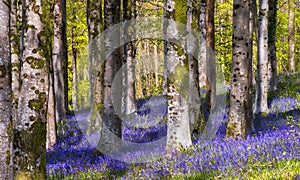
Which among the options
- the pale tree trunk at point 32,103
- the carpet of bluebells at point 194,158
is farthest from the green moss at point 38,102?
the carpet of bluebells at point 194,158

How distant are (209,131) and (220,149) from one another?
3.00 meters

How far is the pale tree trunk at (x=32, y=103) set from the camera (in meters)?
5.63

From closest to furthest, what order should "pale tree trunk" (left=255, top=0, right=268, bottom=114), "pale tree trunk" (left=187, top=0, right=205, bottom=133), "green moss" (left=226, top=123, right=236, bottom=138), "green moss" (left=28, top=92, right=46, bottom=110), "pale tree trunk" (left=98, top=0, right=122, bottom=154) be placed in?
"green moss" (left=28, top=92, right=46, bottom=110)
"green moss" (left=226, top=123, right=236, bottom=138)
"pale tree trunk" (left=98, top=0, right=122, bottom=154)
"pale tree trunk" (left=187, top=0, right=205, bottom=133)
"pale tree trunk" (left=255, top=0, right=268, bottom=114)

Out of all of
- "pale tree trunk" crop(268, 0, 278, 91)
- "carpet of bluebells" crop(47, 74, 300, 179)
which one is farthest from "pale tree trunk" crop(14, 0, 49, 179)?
"pale tree trunk" crop(268, 0, 278, 91)

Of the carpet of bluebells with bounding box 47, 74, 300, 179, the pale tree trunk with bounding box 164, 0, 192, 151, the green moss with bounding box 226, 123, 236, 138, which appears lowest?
the carpet of bluebells with bounding box 47, 74, 300, 179

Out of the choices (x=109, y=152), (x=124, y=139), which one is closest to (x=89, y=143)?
(x=124, y=139)

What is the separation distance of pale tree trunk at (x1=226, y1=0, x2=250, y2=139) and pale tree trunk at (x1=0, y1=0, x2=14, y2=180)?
19.9 ft

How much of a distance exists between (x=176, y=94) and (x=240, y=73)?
158 centimetres

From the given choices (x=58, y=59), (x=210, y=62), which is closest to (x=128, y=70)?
(x=58, y=59)

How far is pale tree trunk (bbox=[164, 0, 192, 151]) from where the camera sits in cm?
874

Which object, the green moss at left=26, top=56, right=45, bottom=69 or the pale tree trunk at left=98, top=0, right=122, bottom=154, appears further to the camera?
the pale tree trunk at left=98, top=0, right=122, bottom=154

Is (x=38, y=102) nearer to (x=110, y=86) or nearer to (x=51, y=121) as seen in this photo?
(x=110, y=86)

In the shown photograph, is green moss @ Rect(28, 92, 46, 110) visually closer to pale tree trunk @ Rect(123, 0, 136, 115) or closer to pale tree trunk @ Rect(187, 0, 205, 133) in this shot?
pale tree trunk @ Rect(187, 0, 205, 133)

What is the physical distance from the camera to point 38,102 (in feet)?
18.5
